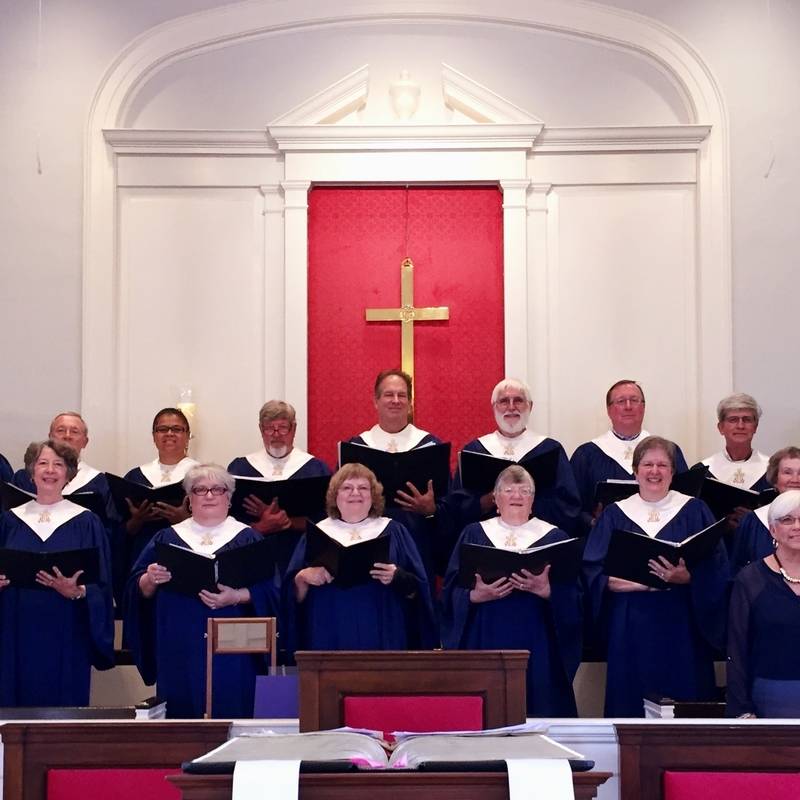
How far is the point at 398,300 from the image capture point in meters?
9.43

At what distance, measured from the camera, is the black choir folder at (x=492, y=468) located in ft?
22.7

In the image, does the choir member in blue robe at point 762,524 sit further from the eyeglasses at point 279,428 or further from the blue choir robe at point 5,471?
the blue choir robe at point 5,471

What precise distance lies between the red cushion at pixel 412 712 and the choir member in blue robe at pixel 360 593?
2.03m

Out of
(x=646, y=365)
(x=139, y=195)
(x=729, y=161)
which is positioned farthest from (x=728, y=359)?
(x=139, y=195)

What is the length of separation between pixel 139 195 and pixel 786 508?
18.3ft

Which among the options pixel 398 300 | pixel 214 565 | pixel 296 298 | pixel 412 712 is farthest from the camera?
pixel 398 300

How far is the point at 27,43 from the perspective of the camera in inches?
368

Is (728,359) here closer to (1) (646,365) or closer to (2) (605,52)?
(1) (646,365)

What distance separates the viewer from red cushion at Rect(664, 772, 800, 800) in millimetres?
3785

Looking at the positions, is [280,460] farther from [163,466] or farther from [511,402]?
[511,402]

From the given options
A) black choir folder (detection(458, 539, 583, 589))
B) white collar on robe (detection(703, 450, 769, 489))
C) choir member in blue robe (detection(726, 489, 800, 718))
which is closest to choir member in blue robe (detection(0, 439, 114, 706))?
black choir folder (detection(458, 539, 583, 589))

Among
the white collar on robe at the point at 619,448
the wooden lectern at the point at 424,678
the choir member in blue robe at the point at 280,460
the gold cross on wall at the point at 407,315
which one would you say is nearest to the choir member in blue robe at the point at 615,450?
the white collar on robe at the point at 619,448

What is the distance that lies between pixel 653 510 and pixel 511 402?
118 cm

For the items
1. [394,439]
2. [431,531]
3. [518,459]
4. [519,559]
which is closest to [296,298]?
[394,439]
